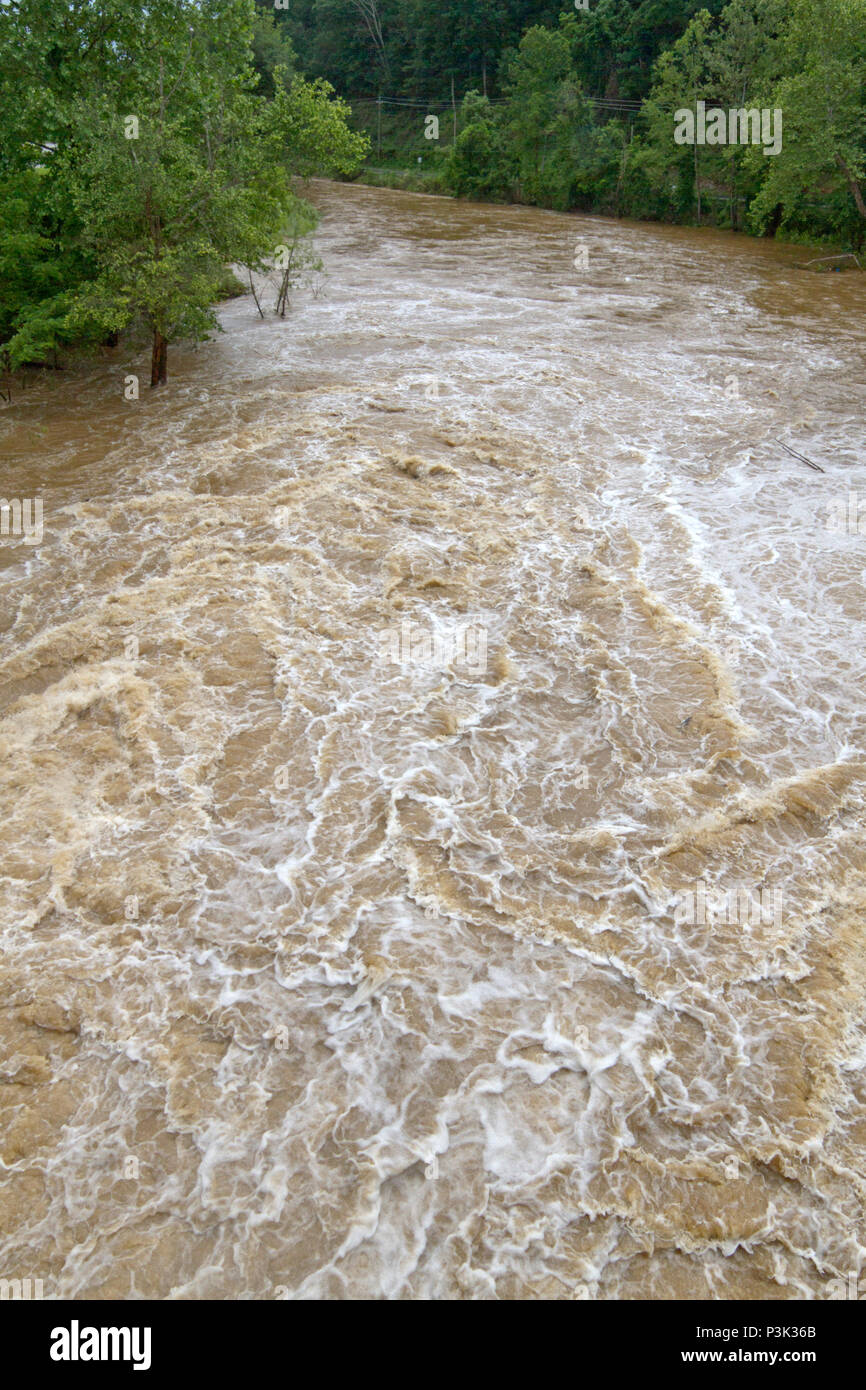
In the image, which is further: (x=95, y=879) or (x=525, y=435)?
(x=525, y=435)

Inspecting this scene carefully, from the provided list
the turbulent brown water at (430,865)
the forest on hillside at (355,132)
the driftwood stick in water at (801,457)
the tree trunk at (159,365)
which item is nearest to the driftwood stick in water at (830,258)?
the forest on hillside at (355,132)

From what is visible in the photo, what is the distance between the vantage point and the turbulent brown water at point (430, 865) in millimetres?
5371

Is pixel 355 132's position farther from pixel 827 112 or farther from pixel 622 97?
pixel 622 97

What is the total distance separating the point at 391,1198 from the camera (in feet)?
17.9

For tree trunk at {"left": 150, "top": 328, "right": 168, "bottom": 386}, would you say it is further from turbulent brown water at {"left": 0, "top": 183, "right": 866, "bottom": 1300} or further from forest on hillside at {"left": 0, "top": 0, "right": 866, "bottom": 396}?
turbulent brown water at {"left": 0, "top": 183, "right": 866, "bottom": 1300}

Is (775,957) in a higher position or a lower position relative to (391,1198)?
higher

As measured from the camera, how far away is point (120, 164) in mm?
14555

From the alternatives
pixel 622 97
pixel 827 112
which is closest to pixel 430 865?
pixel 827 112

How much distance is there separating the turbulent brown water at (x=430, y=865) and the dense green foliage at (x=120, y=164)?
2.56 meters

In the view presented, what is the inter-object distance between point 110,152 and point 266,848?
13.1m

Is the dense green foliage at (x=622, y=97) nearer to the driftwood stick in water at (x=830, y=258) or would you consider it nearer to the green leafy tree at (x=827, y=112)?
the green leafy tree at (x=827, y=112)

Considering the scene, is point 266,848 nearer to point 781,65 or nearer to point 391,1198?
point 391,1198

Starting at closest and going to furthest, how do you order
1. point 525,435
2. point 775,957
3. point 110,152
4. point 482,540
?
point 775,957, point 482,540, point 110,152, point 525,435
